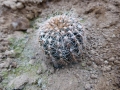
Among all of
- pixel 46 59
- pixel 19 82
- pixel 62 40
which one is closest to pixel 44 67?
pixel 46 59

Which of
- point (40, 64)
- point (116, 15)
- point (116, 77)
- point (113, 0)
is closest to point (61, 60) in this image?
point (40, 64)

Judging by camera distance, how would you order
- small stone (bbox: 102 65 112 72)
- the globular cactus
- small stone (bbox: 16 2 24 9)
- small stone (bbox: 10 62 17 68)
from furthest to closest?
small stone (bbox: 16 2 24 9), small stone (bbox: 10 62 17 68), small stone (bbox: 102 65 112 72), the globular cactus

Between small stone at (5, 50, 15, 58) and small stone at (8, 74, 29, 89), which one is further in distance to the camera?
small stone at (5, 50, 15, 58)

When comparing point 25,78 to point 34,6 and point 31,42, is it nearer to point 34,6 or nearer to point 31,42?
point 31,42

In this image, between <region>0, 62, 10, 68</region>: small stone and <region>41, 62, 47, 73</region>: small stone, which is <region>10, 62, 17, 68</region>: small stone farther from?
<region>41, 62, 47, 73</region>: small stone

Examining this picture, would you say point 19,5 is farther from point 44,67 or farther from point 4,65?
point 44,67

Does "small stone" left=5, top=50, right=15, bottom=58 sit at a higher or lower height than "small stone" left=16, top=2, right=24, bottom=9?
lower

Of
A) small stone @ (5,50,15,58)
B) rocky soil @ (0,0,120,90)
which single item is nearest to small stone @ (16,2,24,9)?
rocky soil @ (0,0,120,90)
